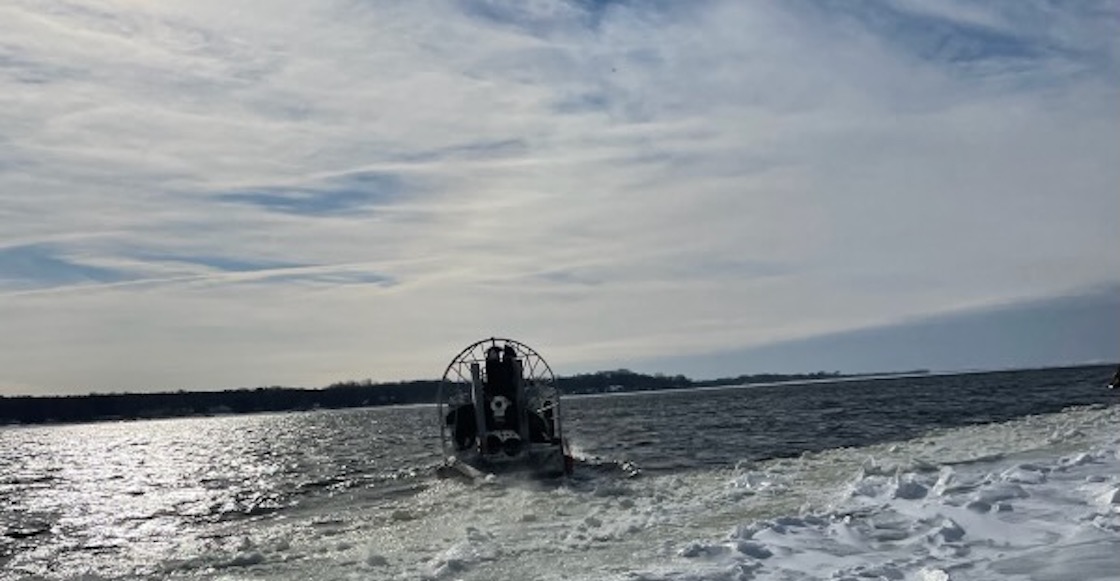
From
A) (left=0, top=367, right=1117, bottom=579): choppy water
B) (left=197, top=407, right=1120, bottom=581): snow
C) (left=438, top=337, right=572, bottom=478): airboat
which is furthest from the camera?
(left=438, top=337, right=572, bottom=478): airboat

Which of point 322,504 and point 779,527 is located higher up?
point 779,527

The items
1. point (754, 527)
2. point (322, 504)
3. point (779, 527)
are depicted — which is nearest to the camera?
point (779, 527)

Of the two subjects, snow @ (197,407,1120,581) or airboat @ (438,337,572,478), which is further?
airboat @ (438,337,572,478)

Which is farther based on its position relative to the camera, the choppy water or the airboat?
the airboat

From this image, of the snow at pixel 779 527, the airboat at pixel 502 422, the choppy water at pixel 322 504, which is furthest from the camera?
the airboat at pixel 502 422

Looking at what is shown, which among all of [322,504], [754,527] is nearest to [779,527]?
[754,527]

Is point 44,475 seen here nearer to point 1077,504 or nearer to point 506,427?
point 506,427

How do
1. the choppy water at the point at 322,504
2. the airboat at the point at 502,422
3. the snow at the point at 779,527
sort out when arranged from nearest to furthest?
1. the snow at the point at 779,527
2. the choppy water at the point at 322,504
3. the airboat at the point at 502,422

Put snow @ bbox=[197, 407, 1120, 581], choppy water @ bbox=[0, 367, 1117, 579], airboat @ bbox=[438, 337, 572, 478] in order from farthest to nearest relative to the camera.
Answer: airboat @ bbox=[438, 337, 572, 478] → choppy water @ bbox=[0, 367, 1117, 579] → snow @ bbox=[197, 407, 1120, 581]

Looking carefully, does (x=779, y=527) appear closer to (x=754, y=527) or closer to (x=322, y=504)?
(x=754, y=527)

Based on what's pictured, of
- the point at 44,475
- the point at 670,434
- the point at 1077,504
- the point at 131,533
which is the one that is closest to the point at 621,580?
the point at 1077,504

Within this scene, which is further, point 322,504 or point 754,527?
point 322,504

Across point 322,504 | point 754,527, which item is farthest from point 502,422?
point 754,527

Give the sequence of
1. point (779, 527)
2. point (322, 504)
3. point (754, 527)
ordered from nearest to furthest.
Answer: point (779, 527) < point (754, 527) < point (322, 504)
